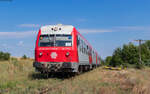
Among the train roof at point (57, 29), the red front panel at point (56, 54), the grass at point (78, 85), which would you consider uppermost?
the train roof at point (57, 29)

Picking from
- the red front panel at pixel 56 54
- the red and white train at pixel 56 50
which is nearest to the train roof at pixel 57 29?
the red and white train at pixel 56 50

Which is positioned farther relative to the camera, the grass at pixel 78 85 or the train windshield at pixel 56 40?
the train windshield at pixel 56 40

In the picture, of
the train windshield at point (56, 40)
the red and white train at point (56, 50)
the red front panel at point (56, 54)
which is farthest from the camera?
A: the train windshield at point (56, 40)

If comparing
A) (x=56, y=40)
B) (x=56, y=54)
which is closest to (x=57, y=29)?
(x=56, y=40)

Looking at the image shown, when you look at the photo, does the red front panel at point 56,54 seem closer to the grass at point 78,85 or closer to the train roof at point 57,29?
the train roof at point 57,29

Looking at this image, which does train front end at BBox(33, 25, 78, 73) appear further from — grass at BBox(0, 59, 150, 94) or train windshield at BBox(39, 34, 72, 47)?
grass at BBox(0, 59, 150, 94)

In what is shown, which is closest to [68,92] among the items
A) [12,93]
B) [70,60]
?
[12,93]

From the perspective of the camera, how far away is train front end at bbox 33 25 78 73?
1278 cm

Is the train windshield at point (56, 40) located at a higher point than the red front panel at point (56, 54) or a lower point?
higher

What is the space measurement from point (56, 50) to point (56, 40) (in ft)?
2.11

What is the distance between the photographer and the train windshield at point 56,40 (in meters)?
13.2

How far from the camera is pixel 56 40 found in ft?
43.5

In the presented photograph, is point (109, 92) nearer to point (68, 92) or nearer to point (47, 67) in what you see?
point (68, 92)

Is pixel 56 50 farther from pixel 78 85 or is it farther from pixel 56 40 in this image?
pixel 78 85
